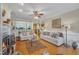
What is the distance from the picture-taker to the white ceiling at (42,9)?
2.17m

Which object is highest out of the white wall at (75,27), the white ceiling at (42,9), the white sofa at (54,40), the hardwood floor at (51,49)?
the white ceiling at (42,9)

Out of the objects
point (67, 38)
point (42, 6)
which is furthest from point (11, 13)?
point (67, 38)

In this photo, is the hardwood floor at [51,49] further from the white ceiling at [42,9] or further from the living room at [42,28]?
the white ceiling at [42,9]

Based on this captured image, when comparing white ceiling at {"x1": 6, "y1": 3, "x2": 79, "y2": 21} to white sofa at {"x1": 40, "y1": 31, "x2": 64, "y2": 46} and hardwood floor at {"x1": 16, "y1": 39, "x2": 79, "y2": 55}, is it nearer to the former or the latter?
white sofa at {"x1": 40, "y1": 31, "x2": 64, "y2": 46}

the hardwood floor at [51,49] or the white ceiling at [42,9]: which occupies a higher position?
the white ceiling at [42,9]

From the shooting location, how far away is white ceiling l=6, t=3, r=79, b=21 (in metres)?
2.17

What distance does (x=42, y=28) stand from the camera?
2.19 metres

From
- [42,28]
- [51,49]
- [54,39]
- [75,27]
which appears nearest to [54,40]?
[54,39]

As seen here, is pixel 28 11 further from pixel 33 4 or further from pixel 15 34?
pixel 15 34

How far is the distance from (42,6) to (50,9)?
143 millimetres

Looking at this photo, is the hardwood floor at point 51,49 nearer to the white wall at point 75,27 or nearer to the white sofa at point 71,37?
the white sofa at point 71,37

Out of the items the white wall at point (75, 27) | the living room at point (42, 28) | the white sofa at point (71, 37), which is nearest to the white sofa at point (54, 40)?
the living room at point (42, 28)

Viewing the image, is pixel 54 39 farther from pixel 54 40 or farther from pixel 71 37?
pixel 71 37

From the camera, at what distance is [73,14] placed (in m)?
2.15
